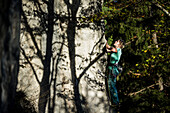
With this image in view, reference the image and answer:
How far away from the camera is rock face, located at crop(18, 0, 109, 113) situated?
2930mm

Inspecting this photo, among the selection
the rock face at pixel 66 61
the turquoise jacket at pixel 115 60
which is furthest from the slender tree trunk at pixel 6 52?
the turquoise jacket at pixel 115 60

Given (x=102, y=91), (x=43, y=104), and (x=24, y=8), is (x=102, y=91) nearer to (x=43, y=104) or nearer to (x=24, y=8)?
(x=43, y=104)


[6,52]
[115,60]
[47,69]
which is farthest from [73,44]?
[6,52]

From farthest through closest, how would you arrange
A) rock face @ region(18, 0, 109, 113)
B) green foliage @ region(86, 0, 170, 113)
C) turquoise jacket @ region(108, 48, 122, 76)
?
1. green foliage @ region(86, 0, 170, 113)
2. turquoise jacket @ region(108, 48, 122, 76)
3. rock face @ region(18, 0, 109, 113)

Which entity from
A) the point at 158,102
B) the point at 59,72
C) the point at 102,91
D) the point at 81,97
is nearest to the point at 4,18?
the point at 59,72

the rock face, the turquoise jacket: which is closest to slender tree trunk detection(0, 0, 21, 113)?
the rock face

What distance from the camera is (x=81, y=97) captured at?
119 inches

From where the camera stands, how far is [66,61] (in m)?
3.00

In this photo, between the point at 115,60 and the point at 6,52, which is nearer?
the point at 6,52

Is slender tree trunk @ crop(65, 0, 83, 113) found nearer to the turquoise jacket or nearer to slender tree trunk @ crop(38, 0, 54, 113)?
slender tree trunk @ crop(38, 0, 54, 113)

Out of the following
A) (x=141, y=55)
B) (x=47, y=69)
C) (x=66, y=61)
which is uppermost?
(x=141, y=55)

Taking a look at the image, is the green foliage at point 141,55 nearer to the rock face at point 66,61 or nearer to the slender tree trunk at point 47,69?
the rock face at point 66,61

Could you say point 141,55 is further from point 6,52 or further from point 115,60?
point 6,52

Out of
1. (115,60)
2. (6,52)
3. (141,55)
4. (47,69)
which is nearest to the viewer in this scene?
(6,52)
